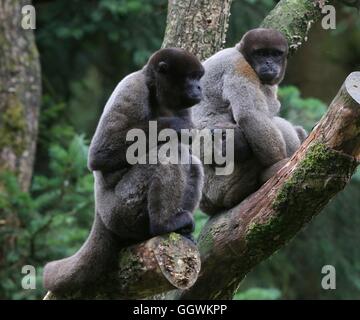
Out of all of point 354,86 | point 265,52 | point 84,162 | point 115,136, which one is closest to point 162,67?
point 115,136

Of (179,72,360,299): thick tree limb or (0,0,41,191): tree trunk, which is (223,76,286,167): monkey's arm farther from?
(0,0,41,191): tree trunk

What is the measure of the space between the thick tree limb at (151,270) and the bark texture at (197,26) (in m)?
2.43

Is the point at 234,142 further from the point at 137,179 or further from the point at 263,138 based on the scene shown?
the point at 137,179

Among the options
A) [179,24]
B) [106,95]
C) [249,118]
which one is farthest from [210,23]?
[106,95]

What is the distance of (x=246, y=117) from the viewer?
7.05 m

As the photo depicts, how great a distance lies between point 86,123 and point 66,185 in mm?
4861

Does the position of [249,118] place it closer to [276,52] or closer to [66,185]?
[276,52]

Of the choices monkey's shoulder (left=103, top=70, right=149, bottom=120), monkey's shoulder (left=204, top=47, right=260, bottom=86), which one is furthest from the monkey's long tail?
monkey's shoulder (left=204, top=47, right=260, bottom=86)

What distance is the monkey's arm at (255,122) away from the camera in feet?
23.0

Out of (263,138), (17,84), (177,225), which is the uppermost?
(17,84)

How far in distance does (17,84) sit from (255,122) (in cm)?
495

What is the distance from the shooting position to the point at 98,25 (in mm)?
12141

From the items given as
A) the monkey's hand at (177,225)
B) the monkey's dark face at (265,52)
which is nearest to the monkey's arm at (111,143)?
the monkey's hand at (177,225)

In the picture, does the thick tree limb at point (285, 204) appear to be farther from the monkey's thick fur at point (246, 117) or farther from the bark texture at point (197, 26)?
the bark texture at point (197, 26)
